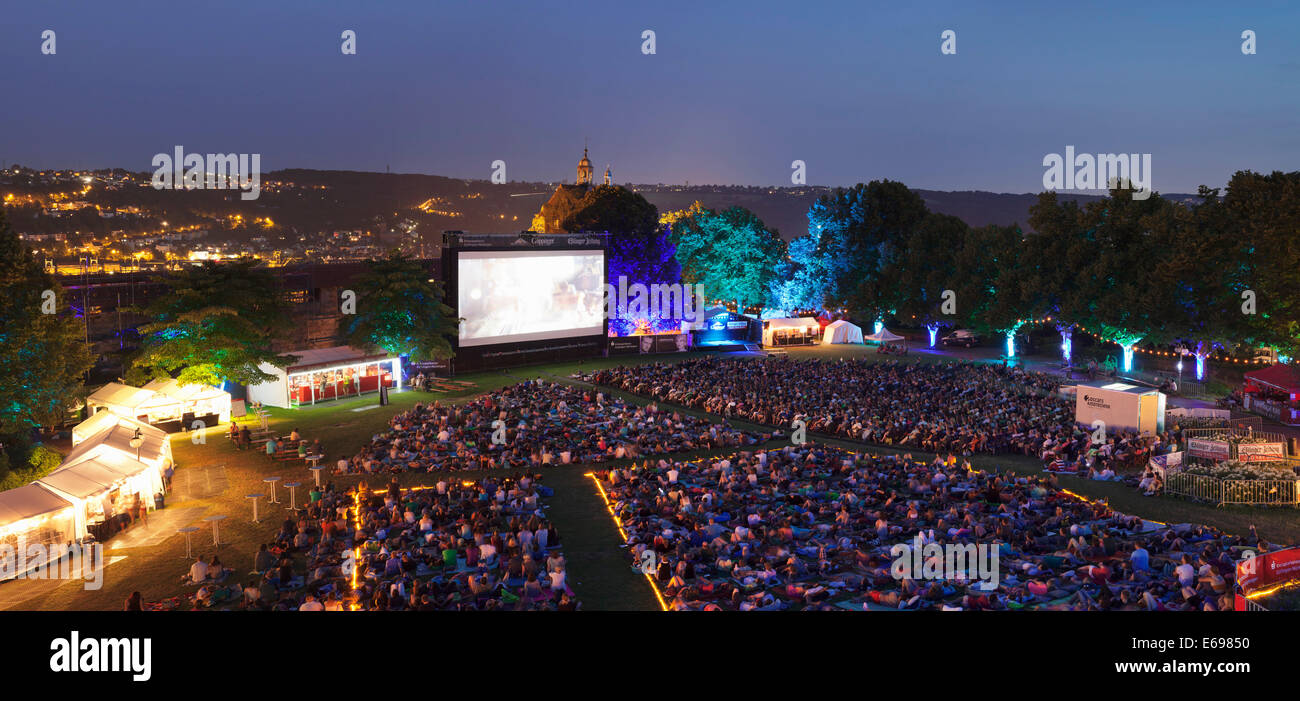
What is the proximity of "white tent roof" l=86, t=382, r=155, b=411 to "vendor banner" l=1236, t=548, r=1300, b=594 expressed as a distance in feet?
95.2

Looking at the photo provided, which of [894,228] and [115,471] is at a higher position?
[894,228]

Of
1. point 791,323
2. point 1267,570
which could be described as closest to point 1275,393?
point 1267,570

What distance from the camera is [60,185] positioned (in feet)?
346

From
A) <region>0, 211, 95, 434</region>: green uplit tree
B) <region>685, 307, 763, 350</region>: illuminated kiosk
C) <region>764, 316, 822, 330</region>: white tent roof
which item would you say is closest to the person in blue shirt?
<region>0, 211, 95, 434</region>: green uplit tree

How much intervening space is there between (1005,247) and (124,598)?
43357 millimetres

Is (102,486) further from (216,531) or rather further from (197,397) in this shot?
(197,397)

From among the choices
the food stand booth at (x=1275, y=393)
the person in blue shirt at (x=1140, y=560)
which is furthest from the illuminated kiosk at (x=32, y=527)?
the food stand booth at (x=1275, y=393)

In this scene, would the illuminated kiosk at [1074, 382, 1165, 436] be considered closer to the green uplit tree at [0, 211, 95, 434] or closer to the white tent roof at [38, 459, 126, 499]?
the white tent roof at [38, 459, 126, 499]

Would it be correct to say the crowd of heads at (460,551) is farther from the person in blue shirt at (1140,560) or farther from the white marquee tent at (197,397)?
the white marquee tent at (197,397)

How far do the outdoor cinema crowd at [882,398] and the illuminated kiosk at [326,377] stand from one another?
9.37 meters

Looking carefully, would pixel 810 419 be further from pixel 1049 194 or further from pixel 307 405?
pixel 1049 194
